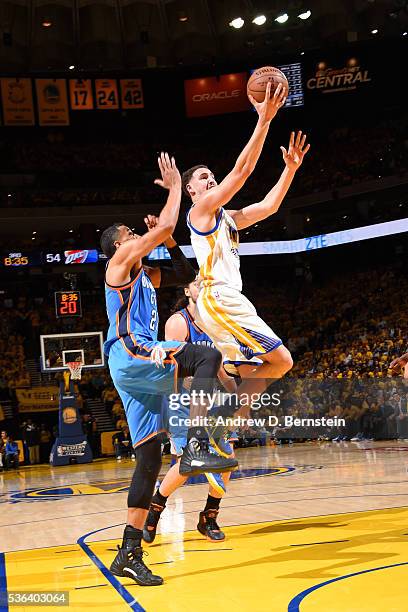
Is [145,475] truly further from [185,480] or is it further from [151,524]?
[151,524]

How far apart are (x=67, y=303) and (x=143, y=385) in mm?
15523

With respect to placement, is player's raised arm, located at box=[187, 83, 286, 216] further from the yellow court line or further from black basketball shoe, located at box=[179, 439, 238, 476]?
the yellow court line

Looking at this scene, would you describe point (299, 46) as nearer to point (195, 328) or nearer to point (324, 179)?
point (324, 179)

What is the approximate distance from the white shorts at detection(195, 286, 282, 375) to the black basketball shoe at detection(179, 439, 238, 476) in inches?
31.2

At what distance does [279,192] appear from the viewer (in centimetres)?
600

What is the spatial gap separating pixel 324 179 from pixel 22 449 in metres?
16.4

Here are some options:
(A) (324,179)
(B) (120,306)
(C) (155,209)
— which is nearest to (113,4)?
(C) (155,209)

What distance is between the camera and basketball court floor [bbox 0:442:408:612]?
448 cm

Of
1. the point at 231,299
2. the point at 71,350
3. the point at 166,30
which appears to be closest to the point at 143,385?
the point at 231,299

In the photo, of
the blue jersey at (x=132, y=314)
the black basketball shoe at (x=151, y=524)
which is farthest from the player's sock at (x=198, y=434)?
the black basketball shoe at (x=151, y=524)

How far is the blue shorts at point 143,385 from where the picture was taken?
516cm

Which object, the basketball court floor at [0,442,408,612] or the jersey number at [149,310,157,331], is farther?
the jersey number at [149,310,157,331]

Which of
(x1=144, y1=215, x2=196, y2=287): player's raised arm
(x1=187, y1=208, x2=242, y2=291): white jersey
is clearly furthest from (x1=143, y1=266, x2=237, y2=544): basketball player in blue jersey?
(x1=187, y1=208, x2=242, y2=291): white jersey

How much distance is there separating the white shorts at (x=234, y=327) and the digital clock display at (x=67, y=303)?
1521 cm
